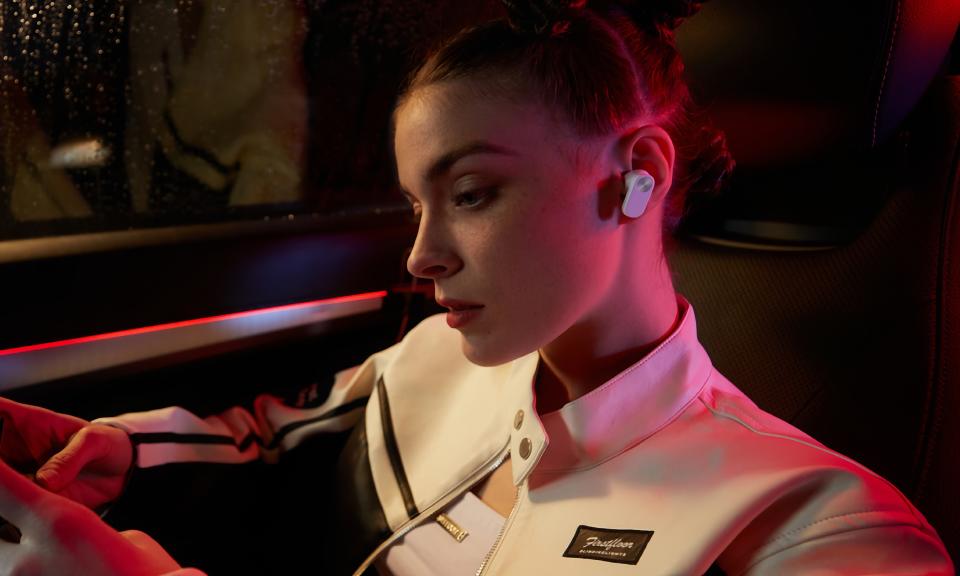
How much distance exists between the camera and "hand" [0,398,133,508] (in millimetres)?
899

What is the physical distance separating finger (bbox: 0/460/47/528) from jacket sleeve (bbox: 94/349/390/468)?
409mm

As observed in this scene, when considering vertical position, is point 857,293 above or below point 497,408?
above

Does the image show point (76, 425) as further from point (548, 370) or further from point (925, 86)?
point (925, 86)

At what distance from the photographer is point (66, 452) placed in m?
0.92

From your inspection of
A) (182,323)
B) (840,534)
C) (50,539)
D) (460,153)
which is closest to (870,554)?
(840,534)

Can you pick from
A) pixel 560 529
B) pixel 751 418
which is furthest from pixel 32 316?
pixel 751 418

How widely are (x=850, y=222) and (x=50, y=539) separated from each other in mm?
1037

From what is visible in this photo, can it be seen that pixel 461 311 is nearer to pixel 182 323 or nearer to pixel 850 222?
pixel 850 222

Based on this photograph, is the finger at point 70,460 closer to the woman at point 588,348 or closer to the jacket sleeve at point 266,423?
the woman at point 588,348

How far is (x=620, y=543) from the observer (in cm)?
77

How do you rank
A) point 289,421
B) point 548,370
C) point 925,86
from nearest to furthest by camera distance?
point 925,86 → point 548,370 → point 289,421

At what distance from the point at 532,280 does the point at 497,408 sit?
1.06ft

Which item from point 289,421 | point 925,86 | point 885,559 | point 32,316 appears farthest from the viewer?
point 289,421

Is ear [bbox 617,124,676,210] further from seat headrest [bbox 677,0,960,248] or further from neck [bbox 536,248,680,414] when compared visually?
seat headrest [bbox 677,0,960,248]
